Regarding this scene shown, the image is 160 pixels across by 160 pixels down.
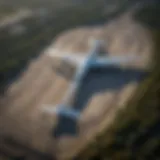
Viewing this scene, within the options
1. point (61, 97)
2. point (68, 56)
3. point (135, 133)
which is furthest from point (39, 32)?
point (135, 133)

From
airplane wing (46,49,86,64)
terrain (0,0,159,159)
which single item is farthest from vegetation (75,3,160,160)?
airplane wing (46,49,86,64)

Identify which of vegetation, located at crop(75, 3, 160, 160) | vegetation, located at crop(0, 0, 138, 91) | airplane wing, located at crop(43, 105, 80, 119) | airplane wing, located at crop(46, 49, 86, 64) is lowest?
vegetation, located at crop(75, 3, 160, 160)

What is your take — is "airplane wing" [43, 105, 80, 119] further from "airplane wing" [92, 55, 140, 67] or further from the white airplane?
"airplane wing" [92, 55, 140, 67]

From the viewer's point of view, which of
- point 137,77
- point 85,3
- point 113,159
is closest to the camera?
point 113,159

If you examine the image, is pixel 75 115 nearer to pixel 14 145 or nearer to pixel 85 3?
pixel 14 145

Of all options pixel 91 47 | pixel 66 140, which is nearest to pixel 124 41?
pixel 91 47

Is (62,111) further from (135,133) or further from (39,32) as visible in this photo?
(39,32)
